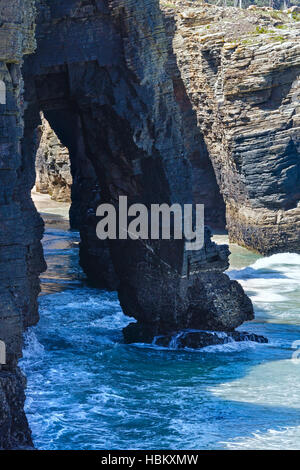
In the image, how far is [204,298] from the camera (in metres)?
18.3

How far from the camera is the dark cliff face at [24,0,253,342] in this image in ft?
58.2

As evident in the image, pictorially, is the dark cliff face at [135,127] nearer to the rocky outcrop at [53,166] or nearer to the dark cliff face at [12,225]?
the dark cliff face at [12,225]

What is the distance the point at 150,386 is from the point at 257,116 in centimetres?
1508

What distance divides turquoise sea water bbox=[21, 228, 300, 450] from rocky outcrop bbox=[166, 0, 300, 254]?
24.2ft

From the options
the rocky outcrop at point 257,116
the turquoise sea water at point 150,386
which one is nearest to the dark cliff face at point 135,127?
the turquoise sea water at point 150,386

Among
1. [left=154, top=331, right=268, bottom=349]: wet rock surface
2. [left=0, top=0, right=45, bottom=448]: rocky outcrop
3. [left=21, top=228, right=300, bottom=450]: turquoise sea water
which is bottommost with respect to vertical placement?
[left=21, top=228, right=300, bottom=450]: turquoise sea water

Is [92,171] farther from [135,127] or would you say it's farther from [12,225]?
[12,225]

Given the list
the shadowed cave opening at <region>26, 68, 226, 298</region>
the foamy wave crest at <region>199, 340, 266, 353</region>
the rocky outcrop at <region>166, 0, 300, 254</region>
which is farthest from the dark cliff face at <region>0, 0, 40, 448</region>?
the rocky outcrop at <region>166, 0, 300, 254</region>

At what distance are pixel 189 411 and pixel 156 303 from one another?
420cm

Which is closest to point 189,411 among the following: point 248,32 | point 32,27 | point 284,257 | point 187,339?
point 187,339

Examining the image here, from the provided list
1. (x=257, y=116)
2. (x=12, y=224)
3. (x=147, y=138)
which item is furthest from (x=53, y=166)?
(x=12, y=224)

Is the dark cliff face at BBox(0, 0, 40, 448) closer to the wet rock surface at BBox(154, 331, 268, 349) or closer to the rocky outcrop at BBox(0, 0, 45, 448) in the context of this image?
the rocky outcrop at BBox(0, 0, 45, 448)
